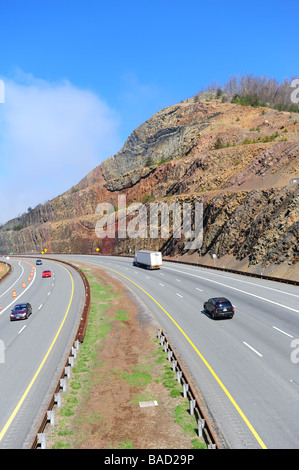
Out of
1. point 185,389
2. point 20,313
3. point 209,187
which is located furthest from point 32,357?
point 209,187

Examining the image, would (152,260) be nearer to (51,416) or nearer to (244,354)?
(244,354)

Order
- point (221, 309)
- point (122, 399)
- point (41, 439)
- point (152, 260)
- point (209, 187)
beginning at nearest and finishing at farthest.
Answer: point (41, 439) < point (122, 399) < point (221, 309) < point (152, 260) < point (209, 187)

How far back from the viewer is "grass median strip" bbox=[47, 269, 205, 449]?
11.8 meters

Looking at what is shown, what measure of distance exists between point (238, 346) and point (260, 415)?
7.11 metres

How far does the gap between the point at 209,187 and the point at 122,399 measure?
69.1 metres

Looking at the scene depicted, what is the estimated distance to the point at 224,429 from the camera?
38.7 ft

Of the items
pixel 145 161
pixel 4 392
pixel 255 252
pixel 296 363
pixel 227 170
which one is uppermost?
pixel 145 161

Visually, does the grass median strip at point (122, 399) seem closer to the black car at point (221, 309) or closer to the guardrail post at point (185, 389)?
the guardrail post at point (185, 389)

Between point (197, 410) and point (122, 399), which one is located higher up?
point (197, 410)

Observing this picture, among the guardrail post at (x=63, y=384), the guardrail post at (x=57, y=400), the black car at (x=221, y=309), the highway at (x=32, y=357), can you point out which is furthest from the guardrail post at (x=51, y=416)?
the black car at (x=221, y=309)

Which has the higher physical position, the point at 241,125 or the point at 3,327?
the point at 241,125

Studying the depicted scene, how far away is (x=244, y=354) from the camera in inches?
715

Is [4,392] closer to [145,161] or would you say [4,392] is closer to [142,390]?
[142,390]
